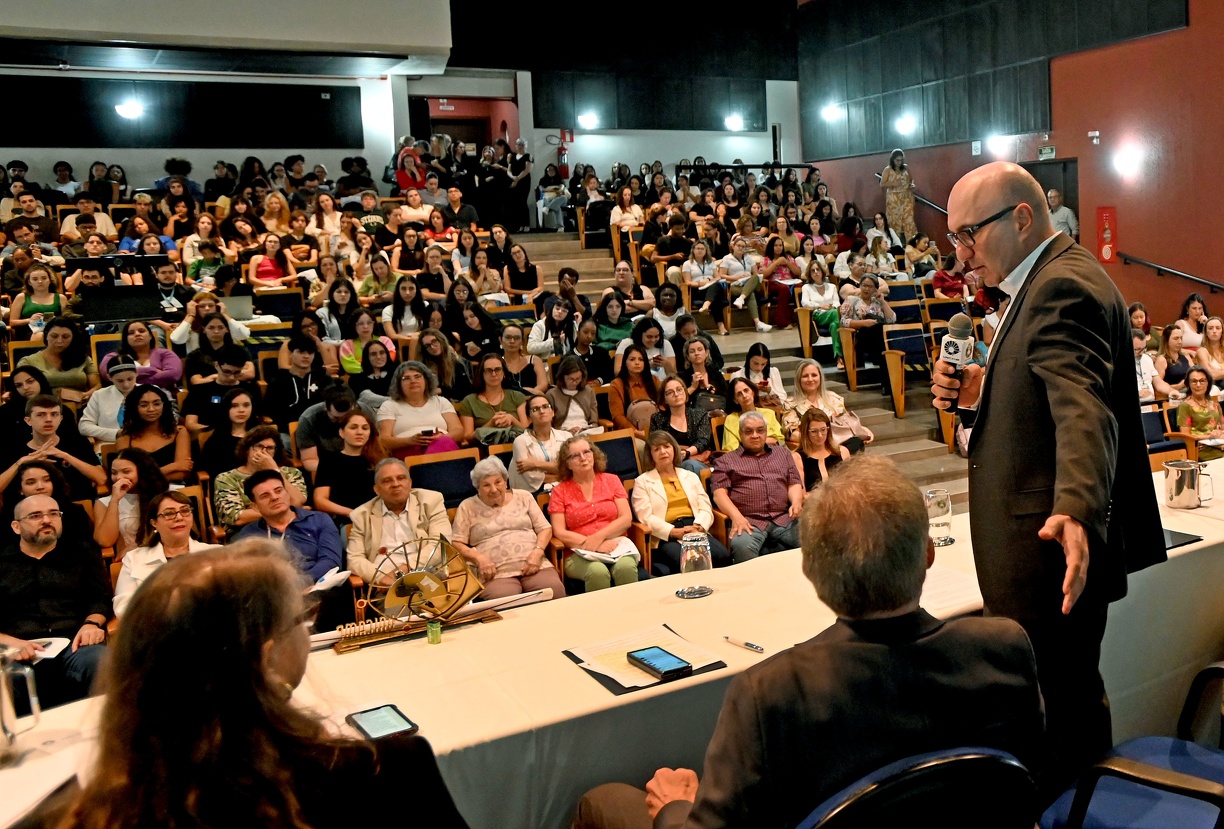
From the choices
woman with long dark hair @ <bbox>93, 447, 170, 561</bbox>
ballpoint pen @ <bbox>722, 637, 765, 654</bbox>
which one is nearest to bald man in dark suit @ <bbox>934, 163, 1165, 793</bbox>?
ballpoint pen @ <bbox>722, 637, 765, 654</bbox>

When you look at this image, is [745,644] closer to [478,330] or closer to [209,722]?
[209,722]

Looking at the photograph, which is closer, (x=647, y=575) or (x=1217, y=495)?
(x=1217, y=495)

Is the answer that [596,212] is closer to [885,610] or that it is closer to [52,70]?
[52,70]

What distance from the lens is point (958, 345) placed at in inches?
77.9

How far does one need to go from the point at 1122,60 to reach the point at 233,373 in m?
9.29

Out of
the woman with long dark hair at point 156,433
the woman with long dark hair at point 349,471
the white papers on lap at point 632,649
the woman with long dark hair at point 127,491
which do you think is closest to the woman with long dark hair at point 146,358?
the woman with long dark hair at point 156,433

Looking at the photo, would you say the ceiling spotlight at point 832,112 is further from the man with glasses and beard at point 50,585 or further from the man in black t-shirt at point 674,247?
the man with glasses and beard at point 50,585

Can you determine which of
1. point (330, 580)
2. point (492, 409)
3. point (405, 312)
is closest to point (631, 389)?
point (492, 409)

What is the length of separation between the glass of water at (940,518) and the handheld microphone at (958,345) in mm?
768

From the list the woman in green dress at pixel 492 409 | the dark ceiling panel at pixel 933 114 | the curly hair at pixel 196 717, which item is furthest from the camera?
the dark ceiling panel at pixel 933 114

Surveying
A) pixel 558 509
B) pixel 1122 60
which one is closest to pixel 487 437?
pixel 558 509

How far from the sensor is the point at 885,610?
131 centimetres

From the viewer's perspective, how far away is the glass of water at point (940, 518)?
2707 millimetres

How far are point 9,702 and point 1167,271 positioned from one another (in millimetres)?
10523
